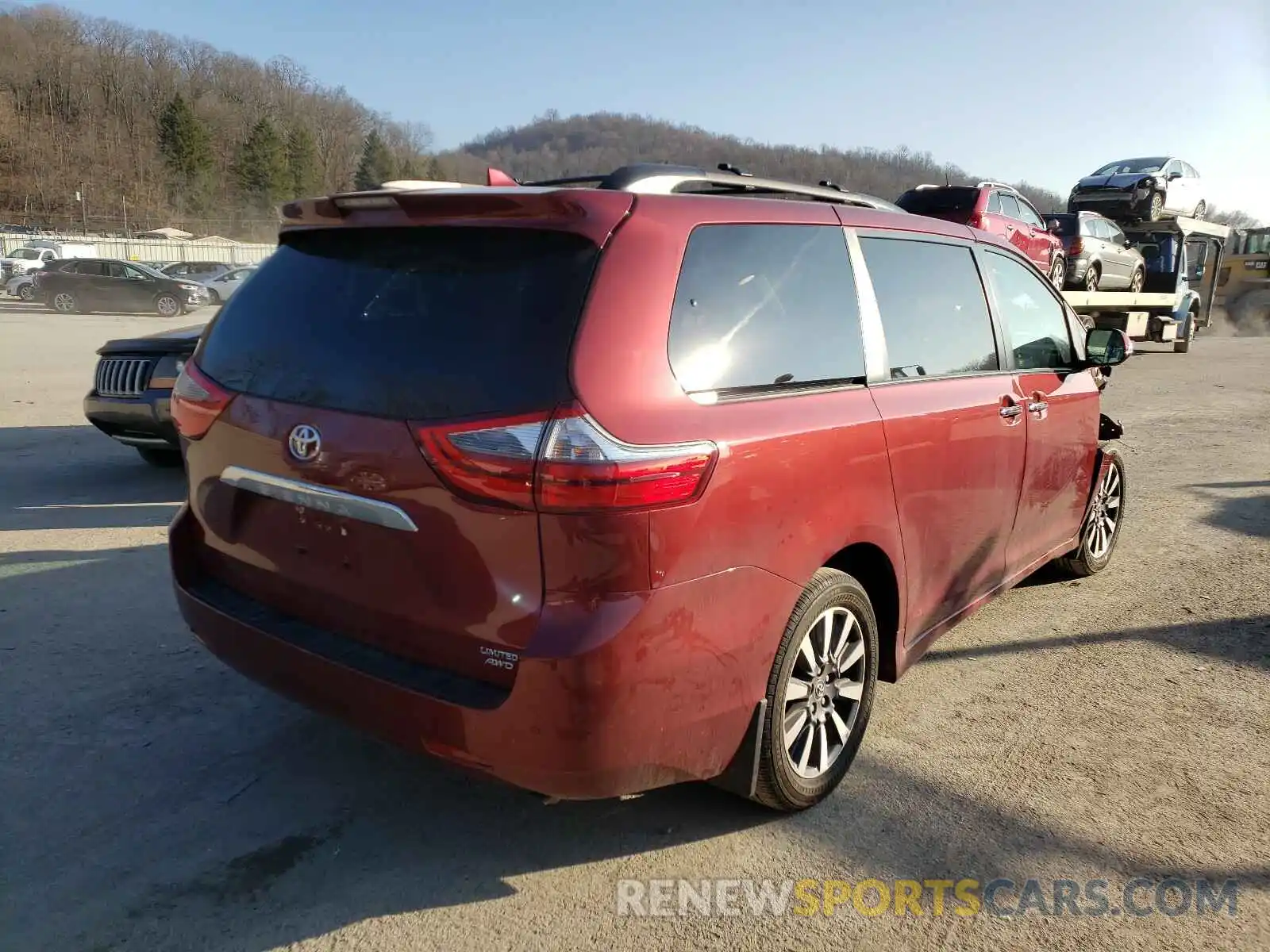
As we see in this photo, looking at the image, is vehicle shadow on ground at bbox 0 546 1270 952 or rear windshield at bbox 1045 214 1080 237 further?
rear windshield at bbox 1045 214 1080 237

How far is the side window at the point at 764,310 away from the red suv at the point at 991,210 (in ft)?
30.2

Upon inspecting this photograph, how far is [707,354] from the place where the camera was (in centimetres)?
253

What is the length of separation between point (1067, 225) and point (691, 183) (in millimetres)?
13652

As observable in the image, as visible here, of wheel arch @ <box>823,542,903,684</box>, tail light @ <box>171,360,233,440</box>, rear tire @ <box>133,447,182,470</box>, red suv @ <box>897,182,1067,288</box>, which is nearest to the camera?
tail light @ <box>171,360,233,440</box>

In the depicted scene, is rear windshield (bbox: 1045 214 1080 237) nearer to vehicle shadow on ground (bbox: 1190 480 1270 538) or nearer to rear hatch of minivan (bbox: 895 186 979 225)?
rear hatch of minivan (bbox: 895 186 979 225)

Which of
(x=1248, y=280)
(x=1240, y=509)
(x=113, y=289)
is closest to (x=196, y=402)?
(x=1240, y=509)

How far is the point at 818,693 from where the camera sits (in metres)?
2.95

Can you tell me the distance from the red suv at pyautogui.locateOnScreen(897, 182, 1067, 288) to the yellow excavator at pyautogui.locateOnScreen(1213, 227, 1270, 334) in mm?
17455

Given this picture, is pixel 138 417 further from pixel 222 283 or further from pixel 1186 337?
pixel 222 283

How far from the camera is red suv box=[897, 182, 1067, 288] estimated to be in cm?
1180

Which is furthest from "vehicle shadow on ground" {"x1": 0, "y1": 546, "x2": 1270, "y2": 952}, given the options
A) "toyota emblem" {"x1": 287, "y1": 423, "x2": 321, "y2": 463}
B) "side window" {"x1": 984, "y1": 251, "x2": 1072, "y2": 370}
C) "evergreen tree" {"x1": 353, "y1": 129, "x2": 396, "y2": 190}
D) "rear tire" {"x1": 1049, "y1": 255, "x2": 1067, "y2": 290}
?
"evergreen tree" {"x1": 353, "y1": 129, "x2": 396, "y2": 190}

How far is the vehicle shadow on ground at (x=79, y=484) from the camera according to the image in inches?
235

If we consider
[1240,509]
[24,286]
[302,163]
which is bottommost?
[1240,509]

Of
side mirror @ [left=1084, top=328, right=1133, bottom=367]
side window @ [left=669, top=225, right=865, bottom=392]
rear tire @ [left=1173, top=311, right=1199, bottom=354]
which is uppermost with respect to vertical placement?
side window @ [left=669, top=225, right=865, bottom=392]
